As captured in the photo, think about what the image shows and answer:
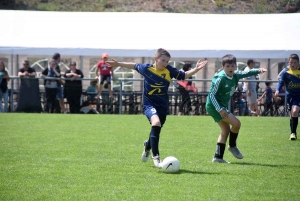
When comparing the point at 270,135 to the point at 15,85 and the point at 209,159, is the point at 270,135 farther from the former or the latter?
the point at 15,85

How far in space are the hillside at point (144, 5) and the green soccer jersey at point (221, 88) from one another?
786 inches

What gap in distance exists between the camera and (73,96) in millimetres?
20625

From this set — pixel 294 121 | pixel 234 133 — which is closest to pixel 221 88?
pixel 234 133

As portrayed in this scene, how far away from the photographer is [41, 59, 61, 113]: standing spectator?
20438 mm

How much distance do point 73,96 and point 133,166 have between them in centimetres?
1268

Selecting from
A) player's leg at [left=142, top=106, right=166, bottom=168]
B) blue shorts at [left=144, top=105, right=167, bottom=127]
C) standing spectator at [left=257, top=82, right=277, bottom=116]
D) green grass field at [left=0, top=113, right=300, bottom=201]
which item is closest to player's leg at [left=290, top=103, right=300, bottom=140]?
green grass field at [left=0, top=113, right=300, bottom=201]

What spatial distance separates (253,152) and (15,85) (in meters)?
14.4

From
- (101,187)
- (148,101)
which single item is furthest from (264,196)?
(148,101)

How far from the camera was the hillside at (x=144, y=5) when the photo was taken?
31.7m

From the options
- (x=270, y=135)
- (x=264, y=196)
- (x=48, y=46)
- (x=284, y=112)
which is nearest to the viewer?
(x=264, y=196)

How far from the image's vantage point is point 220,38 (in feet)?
73.4

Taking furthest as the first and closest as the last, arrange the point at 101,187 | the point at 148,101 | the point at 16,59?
1. the point at 16,59
2. the point at 148,101
3. the point at 101,187

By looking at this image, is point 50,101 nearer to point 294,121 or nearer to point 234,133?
point 294,121

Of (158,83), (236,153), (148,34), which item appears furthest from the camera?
(148,34)
